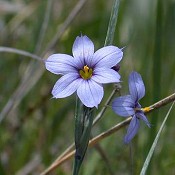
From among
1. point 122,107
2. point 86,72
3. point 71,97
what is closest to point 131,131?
point 122,107

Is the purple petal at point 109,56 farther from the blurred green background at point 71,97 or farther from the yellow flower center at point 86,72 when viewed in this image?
the blurred green background at point 71,97

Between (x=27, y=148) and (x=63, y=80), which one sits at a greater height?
(x=63, y=80)

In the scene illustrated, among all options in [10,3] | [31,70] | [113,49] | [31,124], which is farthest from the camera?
[10,3]

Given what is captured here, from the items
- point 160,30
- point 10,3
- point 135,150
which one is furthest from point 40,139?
point 10,3

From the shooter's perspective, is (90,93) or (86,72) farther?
(86,72)

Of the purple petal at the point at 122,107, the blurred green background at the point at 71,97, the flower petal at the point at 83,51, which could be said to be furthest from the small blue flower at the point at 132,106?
the blurred green background at the point at 71,97

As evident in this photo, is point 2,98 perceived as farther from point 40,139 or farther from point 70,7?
point 70,7

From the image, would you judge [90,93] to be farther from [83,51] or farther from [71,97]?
[71,97]
